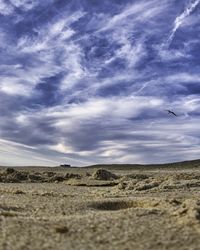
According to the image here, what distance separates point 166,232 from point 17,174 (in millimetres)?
13289

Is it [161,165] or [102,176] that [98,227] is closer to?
[102,176]

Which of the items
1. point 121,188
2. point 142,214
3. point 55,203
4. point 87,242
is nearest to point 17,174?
point 121,188

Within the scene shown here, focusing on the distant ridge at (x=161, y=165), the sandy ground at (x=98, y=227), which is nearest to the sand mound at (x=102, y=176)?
the sandy ground at (x=98, y=227)

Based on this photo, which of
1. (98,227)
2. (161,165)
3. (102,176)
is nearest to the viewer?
(98,227)

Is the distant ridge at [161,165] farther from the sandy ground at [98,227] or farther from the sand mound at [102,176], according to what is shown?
the sandy ground at [98,227]

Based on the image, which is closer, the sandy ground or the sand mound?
the sandy ground

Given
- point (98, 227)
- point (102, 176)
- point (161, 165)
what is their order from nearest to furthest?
1. point (98, 227)
2. point (102, 176)
3. point (161, 165)

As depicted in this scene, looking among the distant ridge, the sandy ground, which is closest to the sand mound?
the sandy ground

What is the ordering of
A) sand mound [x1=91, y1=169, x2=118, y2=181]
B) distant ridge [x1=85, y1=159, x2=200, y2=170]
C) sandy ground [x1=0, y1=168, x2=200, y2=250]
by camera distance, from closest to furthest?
sandy ground [x1=0, y1=168, x2=200, y2=250], sand mound [x1=91, y1=169, x2=118, y2=181], distant ridge [x1=85, y1=159, x2=200, y2=170]

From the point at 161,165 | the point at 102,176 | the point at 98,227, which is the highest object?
the point at 161,165

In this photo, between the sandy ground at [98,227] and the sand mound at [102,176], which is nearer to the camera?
the sandy ground at [98,227]

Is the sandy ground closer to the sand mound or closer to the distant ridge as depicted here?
the sand mound

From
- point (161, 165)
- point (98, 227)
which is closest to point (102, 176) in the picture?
point (161, 165)

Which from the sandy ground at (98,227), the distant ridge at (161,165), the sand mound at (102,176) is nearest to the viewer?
the sandy ground at (98,227)
